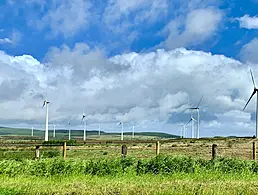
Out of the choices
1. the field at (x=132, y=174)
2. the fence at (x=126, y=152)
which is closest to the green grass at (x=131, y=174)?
the field at (x=132, y=174)

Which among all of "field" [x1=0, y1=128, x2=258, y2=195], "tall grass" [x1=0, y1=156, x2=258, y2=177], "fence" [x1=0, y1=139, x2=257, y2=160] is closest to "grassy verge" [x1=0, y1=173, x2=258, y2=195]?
"field" [x1=0, y1=128, x2=258, y2=195]

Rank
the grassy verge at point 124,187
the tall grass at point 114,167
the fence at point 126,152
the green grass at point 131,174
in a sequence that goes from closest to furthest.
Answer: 1. the grassy verge at point 124,187
2. the green grass at point 131,174
3. the tall grass at point 114,167
4. the fence at point 126,152

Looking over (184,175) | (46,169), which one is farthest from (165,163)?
(46,169)

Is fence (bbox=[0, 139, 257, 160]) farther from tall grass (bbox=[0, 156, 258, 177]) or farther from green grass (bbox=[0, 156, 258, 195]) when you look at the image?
green grass (bbox=[0, 156, 258, 195])

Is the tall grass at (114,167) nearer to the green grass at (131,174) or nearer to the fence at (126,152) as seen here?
the green grass at (131,174)

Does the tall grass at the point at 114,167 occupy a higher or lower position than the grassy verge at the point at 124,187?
higher

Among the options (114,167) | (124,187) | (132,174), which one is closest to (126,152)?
(114,167)

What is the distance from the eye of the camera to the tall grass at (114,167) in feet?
66.3

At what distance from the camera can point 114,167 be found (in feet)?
67.5

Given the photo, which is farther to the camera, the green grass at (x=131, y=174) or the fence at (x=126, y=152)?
the fence at (x=126, y=152)

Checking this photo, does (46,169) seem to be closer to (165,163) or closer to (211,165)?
(165,163)

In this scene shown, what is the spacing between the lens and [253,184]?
16641 millimetres

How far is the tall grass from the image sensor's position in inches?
795

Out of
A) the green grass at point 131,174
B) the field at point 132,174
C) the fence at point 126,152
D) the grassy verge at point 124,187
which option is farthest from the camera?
the fence at point 126,152
